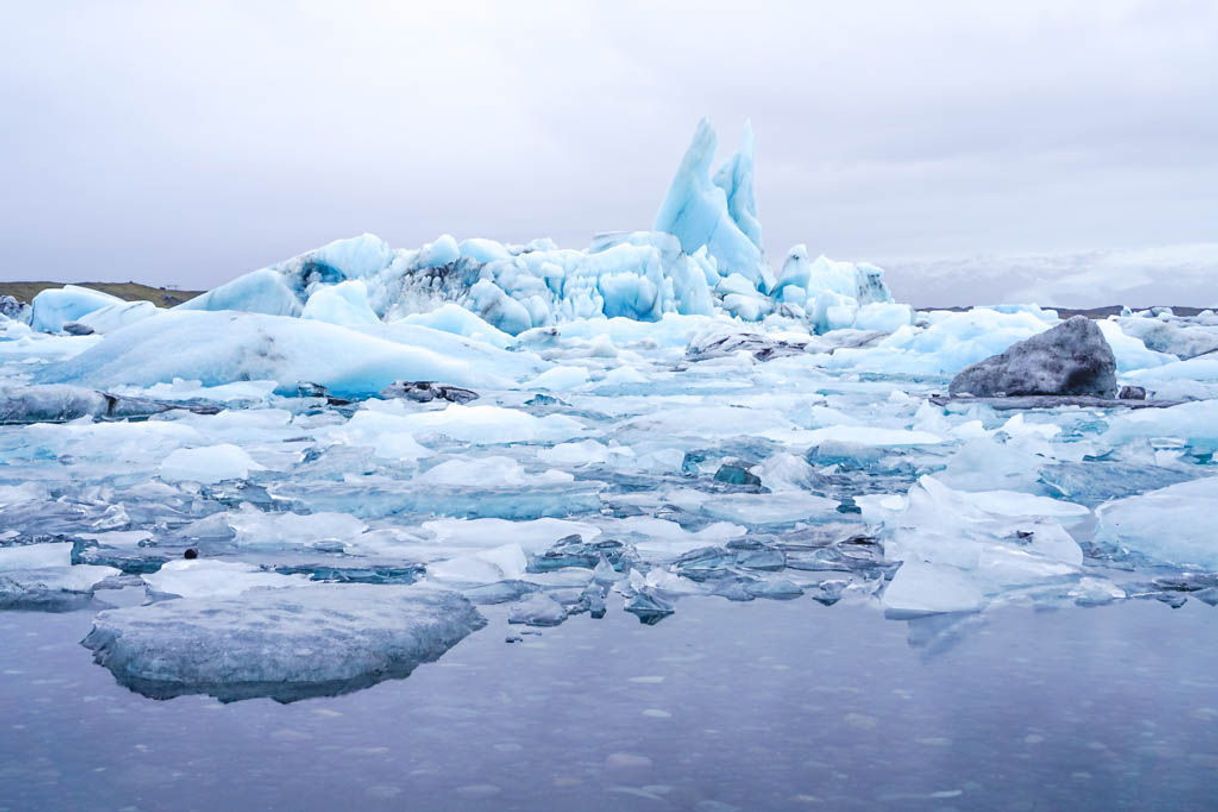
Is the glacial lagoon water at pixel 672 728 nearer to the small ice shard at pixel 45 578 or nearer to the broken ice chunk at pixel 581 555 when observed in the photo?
the small ice shard at pixel 45 578

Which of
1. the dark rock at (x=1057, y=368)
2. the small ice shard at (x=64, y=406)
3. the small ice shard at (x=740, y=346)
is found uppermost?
the small ice shard at (x=740, y=346)

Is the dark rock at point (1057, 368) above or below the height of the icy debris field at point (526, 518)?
above

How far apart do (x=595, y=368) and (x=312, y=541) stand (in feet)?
40.6

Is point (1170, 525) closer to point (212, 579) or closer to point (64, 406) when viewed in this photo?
point (212, 579)

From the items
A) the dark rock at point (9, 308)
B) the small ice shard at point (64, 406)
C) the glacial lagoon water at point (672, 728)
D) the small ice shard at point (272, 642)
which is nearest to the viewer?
the glacial lagoon water at point (672, 728)

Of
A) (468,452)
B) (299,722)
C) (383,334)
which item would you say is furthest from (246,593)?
(383,334)

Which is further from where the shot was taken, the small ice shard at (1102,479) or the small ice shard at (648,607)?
the small ice shard at (1102,479)

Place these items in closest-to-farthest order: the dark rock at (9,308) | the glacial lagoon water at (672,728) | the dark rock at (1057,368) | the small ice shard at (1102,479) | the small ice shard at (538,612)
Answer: the glacial lagoon water at (672,728)
the small ice shard at (538,612)
the small ice shard at (1102,479)
the dark rock at (1057,368)
the dark rock at (9,308)

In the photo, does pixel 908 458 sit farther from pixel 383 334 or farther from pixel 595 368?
pixel 595 368

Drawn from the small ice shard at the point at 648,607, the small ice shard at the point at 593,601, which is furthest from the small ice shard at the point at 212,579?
the small ice shard at the point at 648,607

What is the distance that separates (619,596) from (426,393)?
23.8 feet

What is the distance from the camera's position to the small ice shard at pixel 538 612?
2.48 m

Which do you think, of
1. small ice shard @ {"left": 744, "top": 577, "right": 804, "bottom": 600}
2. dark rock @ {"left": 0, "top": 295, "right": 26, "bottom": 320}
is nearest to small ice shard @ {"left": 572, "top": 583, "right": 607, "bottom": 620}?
small ice shard @ {"left": 744, "top": 577, "right": 804, "bottom": 600}

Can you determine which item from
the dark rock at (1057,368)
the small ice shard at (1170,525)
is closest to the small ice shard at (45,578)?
the small ice shard at (1170,525)
